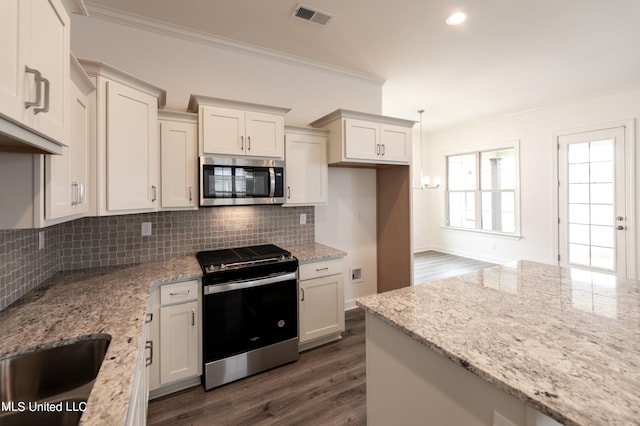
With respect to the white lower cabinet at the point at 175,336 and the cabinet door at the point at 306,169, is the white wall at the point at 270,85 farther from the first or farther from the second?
the white lower cabinet at the point at 175,336

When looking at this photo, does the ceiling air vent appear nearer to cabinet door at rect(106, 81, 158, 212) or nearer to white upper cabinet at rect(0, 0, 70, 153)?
cabinet door at rect(106, 81, 158, 212)

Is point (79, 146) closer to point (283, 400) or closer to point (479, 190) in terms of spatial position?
point (283, 400)

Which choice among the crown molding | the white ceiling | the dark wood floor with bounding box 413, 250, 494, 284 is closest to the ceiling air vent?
the white ceiling

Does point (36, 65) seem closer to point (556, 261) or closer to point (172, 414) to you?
point (172, 414)

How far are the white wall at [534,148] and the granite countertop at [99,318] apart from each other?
582 centimetres

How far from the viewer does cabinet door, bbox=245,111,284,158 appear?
8.44 ft

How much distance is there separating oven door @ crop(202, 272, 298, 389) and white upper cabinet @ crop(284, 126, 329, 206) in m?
0.86

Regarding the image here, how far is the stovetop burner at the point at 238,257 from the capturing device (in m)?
2.24

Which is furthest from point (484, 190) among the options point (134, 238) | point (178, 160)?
point (134, 238)

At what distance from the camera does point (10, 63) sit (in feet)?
2.72

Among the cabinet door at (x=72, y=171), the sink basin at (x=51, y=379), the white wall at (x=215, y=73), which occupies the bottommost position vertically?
the sink basin at (x=51, y=379)

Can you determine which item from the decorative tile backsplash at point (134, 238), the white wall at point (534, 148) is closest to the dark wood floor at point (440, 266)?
the white wall at point (534, 148)

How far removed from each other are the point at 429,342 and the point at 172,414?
1.92 metres

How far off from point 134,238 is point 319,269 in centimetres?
164
